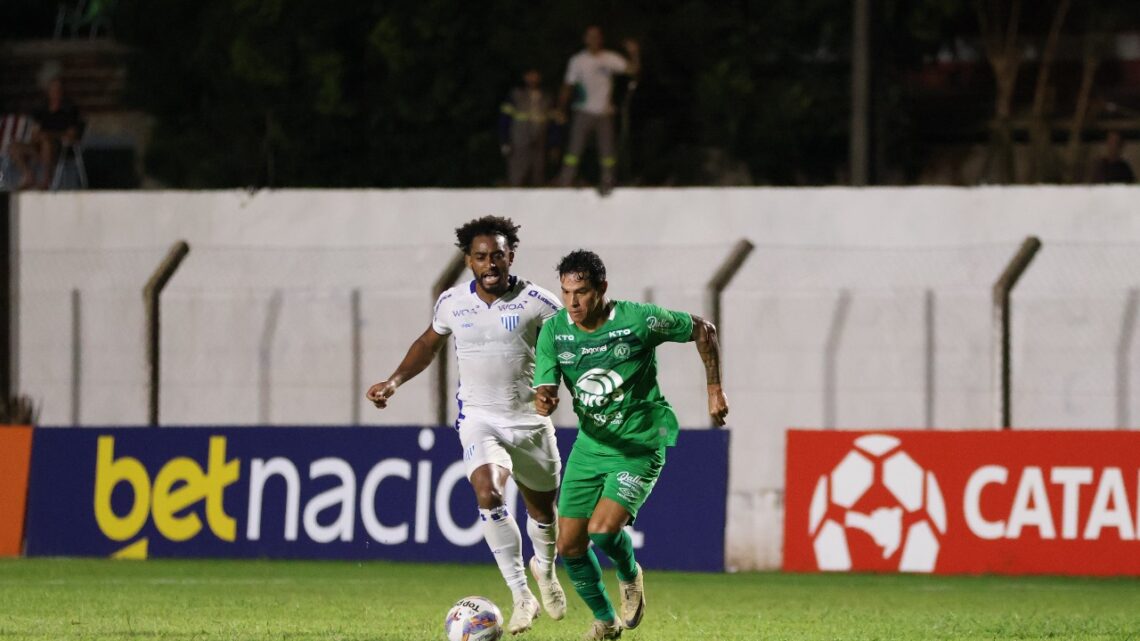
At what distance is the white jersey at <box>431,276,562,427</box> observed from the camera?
10.9m

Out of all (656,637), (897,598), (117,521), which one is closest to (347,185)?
(117,521)

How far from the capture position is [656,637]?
10.6 m

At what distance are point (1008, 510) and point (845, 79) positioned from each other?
10.7m

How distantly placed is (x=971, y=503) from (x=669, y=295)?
15.8 ft

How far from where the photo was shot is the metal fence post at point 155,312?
19.1 m

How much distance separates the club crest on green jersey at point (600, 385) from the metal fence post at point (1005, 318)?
26.2 ft

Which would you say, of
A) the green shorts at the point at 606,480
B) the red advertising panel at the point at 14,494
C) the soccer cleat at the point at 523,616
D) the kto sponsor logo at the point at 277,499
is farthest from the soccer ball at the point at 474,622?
the red advertising panel at the point at 14,494

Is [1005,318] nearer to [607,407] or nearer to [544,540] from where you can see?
[544,540]

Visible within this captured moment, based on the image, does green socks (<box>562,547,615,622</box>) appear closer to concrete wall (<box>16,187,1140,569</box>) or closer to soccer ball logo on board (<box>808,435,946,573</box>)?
soccer ball logo on board (<box>808,435,946,573</box>)

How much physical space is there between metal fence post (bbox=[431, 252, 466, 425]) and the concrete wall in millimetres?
1007

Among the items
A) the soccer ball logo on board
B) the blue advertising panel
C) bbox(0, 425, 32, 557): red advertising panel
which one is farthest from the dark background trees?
the soccer ball logo on board

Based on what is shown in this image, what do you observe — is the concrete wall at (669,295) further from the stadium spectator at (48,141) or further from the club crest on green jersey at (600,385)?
the club crest on green jersey at (600,385)

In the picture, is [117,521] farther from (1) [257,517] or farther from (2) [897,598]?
(2) [897,598]

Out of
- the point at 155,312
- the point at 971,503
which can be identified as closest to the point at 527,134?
the point at 155,312
